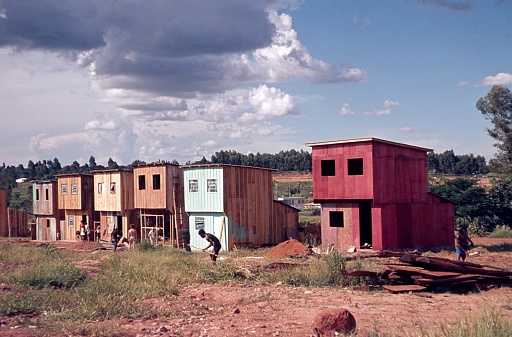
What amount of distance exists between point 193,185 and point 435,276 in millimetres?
20060

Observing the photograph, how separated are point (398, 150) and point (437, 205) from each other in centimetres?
412

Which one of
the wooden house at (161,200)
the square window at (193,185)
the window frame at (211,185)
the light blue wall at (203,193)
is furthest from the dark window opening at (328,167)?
the wooden house at (161,200)

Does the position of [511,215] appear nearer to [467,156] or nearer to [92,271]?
[92,271]

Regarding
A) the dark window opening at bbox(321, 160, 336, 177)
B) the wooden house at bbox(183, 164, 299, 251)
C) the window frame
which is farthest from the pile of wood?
the window frame

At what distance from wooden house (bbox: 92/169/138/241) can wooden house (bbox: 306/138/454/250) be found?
1657cm

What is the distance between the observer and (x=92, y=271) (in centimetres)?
1914

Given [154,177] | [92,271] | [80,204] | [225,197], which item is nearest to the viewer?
[92,271]

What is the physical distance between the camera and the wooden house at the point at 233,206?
3050 cm

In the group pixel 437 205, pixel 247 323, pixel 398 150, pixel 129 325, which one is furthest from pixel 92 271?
pixel 437 205

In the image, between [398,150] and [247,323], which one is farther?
[398,150]

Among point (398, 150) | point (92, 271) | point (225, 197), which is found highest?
point (398, 150)

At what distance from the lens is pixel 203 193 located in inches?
1236

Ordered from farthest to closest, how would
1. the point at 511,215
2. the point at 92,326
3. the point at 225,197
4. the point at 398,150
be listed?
the point at 511,215 → the point at 225,197 → the point at 398,150 → the point at 92,326

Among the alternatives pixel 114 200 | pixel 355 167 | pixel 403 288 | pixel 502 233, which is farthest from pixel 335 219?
pixel 114 200
